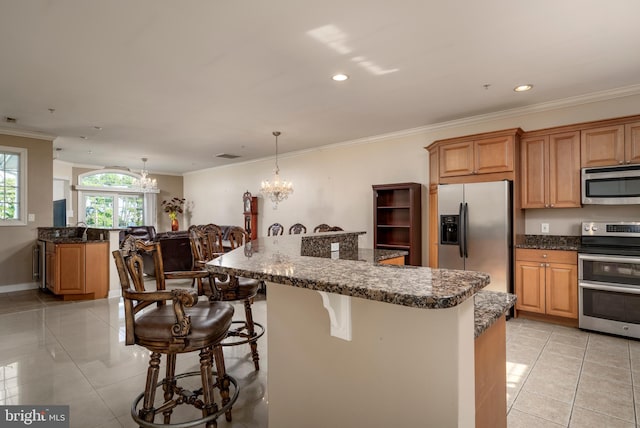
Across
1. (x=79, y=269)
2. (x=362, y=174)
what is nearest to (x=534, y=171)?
(x=362, y=174)

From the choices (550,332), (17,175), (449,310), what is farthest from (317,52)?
(17,175)

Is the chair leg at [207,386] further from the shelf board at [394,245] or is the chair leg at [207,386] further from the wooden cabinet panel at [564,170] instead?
the wooden cabinet panel at [564,170]

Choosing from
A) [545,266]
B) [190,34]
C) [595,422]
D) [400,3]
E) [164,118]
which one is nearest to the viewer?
[595,422]

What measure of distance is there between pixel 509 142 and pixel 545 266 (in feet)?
4.96

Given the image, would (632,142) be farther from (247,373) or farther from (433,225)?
(247,373)

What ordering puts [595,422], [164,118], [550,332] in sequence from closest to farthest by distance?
[595,422], [550,332], [164,118]

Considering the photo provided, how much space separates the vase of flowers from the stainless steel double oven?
9.35 metres

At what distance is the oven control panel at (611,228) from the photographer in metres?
3.45

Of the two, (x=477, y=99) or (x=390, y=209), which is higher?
(x=477, y=99)

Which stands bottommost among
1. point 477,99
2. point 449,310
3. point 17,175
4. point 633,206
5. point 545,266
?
point 545,266

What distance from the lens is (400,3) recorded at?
7.13ft

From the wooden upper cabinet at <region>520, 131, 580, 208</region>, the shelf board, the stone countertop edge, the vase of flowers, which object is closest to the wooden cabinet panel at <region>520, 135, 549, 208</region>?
the wooden upper cabinet at <region>520, 131, 580, 208</region>

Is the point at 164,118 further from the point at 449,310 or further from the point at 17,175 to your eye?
the point at 449,310

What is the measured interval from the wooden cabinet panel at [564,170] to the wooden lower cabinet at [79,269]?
6275mm
